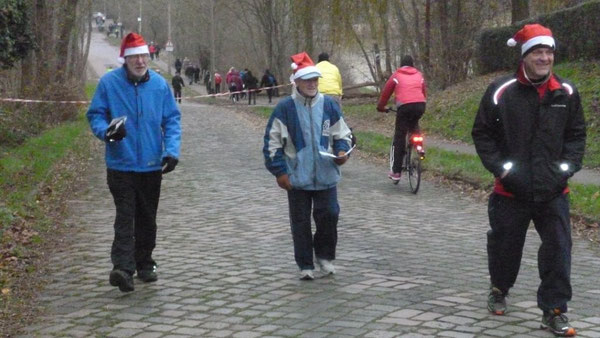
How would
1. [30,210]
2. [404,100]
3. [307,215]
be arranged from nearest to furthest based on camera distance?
[307,215] < [30,210] < [404,100]

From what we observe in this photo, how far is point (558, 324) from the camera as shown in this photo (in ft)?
21.6

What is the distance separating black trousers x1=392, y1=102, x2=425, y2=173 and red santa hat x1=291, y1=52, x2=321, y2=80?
19.3 feet

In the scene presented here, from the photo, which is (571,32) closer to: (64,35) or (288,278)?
(64,35)

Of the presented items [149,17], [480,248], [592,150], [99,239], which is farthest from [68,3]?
[149,17]

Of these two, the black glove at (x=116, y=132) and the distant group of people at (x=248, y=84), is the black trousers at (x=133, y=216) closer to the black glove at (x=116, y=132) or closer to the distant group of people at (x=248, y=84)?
the black glove at (x=116, y=132)

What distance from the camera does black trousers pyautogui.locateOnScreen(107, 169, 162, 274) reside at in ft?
25.8

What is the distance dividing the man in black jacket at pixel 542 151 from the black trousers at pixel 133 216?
2697 mm

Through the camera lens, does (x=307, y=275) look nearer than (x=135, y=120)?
No

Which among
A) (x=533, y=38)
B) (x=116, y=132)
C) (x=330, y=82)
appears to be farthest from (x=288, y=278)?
(x=330, y=82)

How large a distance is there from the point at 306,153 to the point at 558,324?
258 cm

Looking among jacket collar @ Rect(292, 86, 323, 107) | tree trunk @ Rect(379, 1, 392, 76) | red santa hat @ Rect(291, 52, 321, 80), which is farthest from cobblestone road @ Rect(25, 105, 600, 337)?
tree trunk @ Rect(379, 1, 392, 76)

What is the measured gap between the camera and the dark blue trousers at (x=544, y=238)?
663 centimetres

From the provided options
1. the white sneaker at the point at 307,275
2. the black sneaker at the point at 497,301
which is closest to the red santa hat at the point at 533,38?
the black sneaker at the point at 497,301

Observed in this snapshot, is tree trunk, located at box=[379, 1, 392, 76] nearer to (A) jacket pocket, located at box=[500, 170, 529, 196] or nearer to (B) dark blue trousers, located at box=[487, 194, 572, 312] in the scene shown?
(B) dark blue trousers, located at box=[487, 194, 572, 312]
